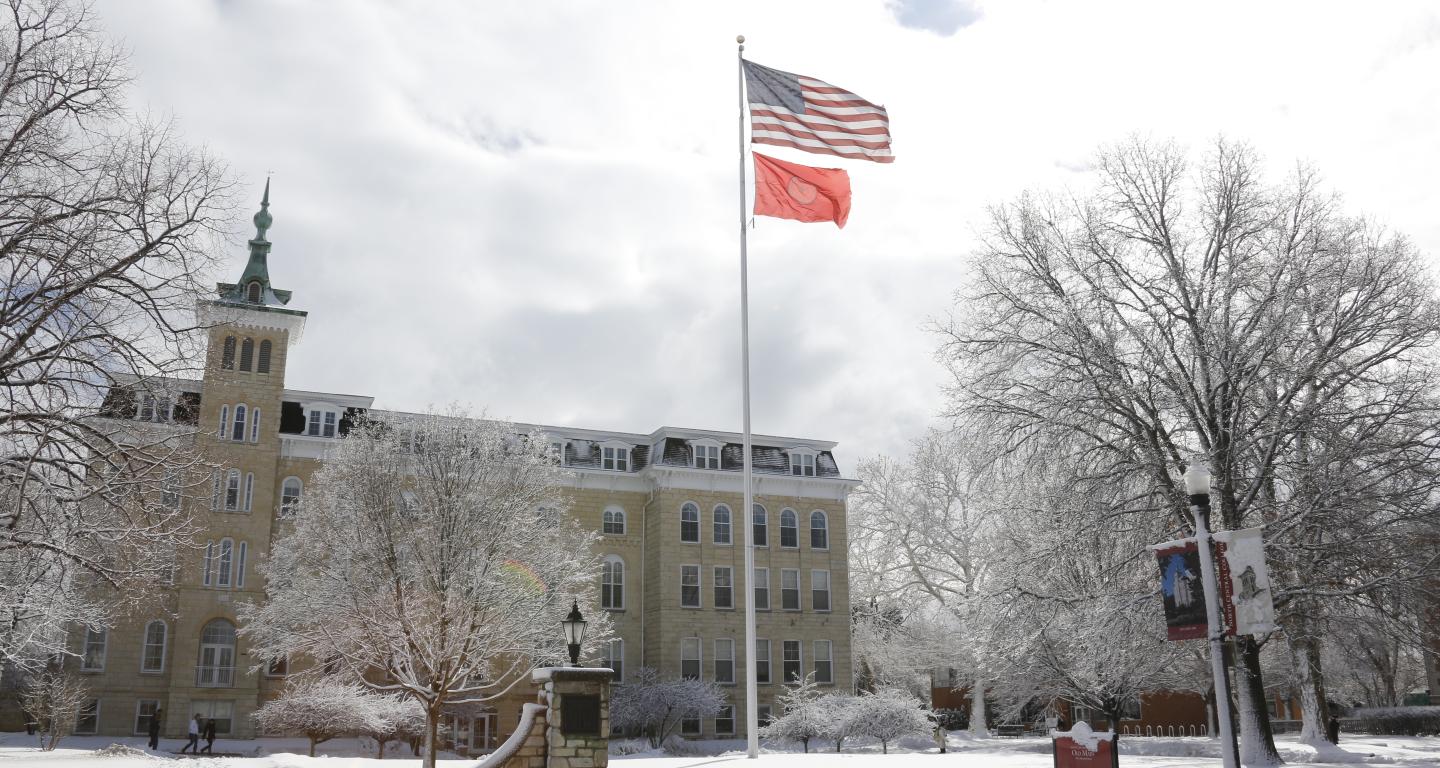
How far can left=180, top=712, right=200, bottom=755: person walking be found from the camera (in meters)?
36.8

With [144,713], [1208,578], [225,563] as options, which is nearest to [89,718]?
[144,713]

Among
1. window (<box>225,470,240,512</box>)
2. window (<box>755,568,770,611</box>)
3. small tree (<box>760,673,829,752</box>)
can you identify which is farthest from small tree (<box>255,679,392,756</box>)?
window (<box>755,568,770,611</box>)

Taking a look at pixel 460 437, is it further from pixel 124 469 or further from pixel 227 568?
pixel 124 469

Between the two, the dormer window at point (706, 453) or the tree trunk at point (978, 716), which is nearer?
the tree trunk at point (978, 716)

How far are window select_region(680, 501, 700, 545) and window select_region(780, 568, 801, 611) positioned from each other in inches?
190

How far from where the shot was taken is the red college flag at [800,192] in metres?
23.7

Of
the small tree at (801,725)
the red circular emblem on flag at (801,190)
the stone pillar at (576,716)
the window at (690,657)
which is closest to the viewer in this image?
the stone pillar at (576,716)

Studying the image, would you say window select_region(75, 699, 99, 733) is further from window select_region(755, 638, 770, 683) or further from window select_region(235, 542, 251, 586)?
window select_region(755, 638, 770, 683)

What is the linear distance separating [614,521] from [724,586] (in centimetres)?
611

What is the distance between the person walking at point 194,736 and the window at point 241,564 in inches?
204

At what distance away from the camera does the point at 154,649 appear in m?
43.3

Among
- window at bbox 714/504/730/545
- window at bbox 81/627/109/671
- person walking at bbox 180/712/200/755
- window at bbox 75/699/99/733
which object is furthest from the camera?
window at bbox 714/504/730/545

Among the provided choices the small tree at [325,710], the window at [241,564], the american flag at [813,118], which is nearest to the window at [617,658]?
the small tree at [325,710]

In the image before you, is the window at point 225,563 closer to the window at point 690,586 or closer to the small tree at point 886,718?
the window at point 690,586
